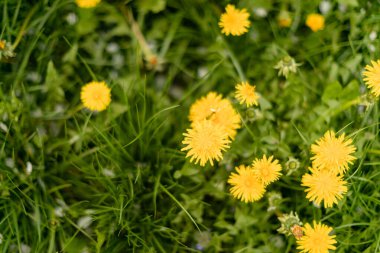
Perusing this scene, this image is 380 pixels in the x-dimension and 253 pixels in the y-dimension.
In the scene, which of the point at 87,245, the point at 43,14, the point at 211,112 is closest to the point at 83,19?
the point at 43,14

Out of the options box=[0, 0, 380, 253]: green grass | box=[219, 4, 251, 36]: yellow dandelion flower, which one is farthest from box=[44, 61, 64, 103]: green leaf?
box=[219, 4, 251, 36]: yellow dandelion flower

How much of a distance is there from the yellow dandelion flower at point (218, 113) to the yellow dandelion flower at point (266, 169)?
137 millimetres

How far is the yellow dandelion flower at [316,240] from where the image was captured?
1.47 meters

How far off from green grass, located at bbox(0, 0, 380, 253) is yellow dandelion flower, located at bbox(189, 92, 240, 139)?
6 centimetres

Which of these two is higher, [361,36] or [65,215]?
[361,36]

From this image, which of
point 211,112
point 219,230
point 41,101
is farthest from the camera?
point 41,101

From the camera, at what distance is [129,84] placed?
1.81 meters

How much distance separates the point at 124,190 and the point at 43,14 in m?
0.76

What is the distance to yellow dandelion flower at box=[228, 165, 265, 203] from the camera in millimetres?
1501

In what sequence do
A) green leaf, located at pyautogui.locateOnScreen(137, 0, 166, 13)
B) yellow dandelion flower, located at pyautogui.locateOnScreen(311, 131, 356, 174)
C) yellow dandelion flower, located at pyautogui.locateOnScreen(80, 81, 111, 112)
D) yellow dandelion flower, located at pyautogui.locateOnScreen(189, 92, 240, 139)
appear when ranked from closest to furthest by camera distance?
yellow dandelion flower, located at pyautogui.locateOnScreen(311, 131, 356, 174) → yellow dandelion flower, located at pyautogui.locateOnScreen(189, 92, 240, 139) → yellow dandelion flower, located at pyautogui.locateOnScreen(80, 81, 111, 112) → green leaf, located at pyautogui.locateOnScreen(137, 0, 166, 13)

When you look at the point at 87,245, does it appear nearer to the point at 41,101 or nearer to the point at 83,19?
the point at 41,101

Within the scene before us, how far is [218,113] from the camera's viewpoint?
1584 mm

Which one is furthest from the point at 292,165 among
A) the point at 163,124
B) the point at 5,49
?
the point at 5,49

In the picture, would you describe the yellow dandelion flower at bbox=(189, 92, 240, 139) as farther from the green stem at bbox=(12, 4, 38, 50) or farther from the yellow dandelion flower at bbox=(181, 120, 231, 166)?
the green stem at bbox=(12, 4, 38, 50)
